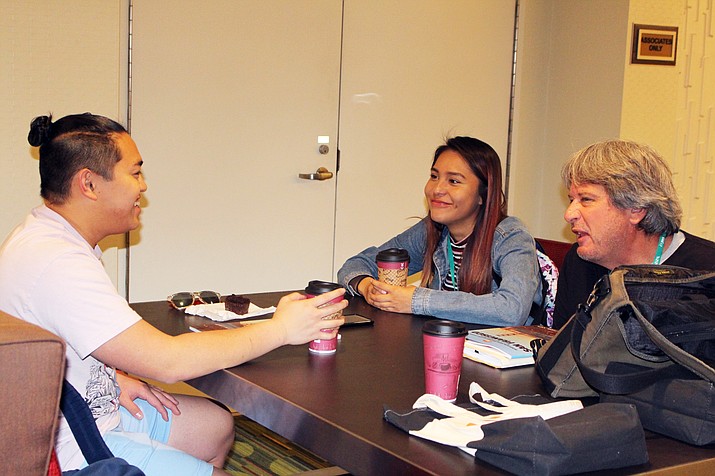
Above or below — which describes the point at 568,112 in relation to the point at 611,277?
above

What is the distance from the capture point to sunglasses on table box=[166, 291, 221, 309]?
7.75ft

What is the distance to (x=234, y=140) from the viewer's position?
4047 mm

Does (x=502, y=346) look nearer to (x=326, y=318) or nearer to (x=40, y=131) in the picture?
(x=326, y=318)

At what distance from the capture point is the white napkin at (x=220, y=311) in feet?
7.37

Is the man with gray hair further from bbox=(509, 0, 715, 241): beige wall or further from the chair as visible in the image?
bbox=(509, 0, 715, 241): beige wall

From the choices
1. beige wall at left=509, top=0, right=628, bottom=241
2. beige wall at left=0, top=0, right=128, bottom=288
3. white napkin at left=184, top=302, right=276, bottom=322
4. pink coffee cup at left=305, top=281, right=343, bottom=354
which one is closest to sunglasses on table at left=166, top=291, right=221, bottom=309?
white napkin at left=184, top=302, right=276, bottom=322

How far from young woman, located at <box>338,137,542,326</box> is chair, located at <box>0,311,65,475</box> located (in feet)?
4.80

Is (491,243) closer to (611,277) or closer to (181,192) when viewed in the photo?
(611,277)

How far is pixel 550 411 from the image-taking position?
1.45 metres

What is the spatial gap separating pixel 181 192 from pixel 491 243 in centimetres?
177

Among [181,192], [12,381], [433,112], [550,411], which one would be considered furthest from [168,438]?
[433,112]

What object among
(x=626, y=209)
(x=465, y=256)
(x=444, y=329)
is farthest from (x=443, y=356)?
(x=465, y=256)

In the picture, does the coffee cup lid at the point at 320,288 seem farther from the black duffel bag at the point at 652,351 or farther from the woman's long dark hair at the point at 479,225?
the woman's long dark hair at the point at 479,225

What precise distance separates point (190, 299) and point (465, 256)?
85 cm
